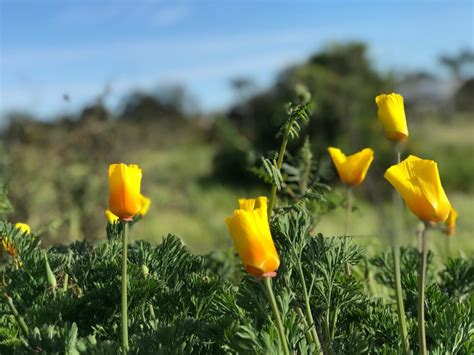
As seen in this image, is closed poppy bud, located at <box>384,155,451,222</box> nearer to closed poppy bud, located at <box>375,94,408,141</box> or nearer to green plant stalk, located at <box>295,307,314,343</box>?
closed poppy bud, located at <box>375,94,408,141</box>

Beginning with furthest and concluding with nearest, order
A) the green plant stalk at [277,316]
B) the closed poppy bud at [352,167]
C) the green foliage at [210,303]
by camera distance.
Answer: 1. the closed poppy bud at [352,167]
2. the green foliage at [210,303]
3. the green plant stalk at [277,316]

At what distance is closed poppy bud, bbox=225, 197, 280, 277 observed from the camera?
90 centimetres

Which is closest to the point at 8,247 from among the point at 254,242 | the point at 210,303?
the point at 210,303

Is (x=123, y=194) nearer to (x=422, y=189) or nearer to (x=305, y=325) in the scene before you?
(x=305, y=325)

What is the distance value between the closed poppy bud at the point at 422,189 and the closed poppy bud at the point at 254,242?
23cm

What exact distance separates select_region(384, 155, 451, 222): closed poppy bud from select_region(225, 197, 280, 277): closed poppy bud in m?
0.23

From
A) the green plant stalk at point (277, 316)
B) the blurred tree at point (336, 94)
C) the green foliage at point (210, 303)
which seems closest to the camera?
the green plant stalk at point (277, 316)

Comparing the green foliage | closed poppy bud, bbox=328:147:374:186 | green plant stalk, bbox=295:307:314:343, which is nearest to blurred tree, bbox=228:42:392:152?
closed poppy bud, bbox=328:147:374:186

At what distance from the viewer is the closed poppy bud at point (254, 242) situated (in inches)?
35.4

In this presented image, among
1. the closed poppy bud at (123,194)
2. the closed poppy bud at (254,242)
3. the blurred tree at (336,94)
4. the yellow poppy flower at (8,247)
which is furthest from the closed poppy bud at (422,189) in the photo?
the blurred tree at (336,94)

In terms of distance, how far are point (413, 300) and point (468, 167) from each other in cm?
1114

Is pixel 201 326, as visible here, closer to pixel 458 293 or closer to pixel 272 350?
pixel 272 350

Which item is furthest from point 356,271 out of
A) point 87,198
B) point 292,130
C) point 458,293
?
point 87,198

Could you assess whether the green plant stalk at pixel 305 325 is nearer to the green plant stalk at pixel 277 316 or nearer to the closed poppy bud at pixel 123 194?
the green plant stalk at pixel 277 316
